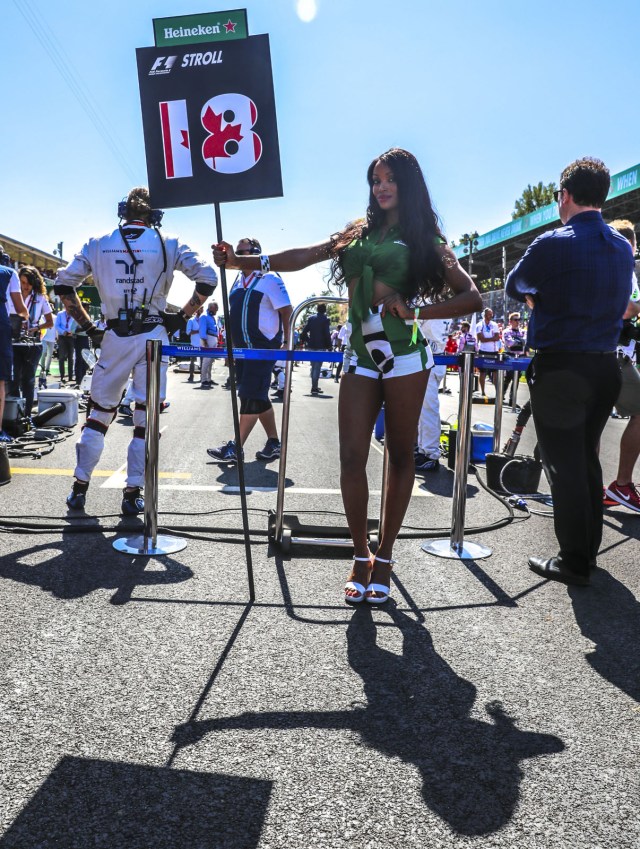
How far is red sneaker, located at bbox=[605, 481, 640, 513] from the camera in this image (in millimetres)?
5715

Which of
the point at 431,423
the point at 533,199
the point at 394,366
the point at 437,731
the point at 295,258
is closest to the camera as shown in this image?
the point at 437,731

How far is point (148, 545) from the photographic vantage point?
423cm

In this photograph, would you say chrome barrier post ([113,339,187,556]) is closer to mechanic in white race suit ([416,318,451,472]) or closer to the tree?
mechanic in white race suit ([416,318,451,472])

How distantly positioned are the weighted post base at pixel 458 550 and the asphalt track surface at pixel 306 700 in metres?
0.08

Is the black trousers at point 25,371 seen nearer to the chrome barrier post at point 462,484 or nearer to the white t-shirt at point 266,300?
the white t-shirt at point 266,300

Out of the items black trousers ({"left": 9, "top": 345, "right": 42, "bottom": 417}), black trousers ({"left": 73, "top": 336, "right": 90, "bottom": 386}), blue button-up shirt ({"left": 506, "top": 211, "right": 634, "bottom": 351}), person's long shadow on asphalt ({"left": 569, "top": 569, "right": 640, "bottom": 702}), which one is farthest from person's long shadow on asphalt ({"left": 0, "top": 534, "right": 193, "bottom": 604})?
black trousers ({"left": 73, "top": 336, "right": 90, "bottom": 386})

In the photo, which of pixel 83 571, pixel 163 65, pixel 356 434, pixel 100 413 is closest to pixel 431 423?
pixel 100 413

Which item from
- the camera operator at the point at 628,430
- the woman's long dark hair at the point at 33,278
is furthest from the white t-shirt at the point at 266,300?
Answer: the woman's long dark hair at the point at 33,278

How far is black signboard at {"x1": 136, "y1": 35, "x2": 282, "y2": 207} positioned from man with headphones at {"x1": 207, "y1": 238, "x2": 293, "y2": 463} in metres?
3.69

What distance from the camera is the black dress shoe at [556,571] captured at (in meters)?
3.90

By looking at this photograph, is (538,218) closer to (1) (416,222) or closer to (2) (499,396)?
(2) (499,396)

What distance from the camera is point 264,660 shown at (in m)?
2.82

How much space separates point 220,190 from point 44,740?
2.43m

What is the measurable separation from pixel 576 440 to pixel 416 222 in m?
1.48
